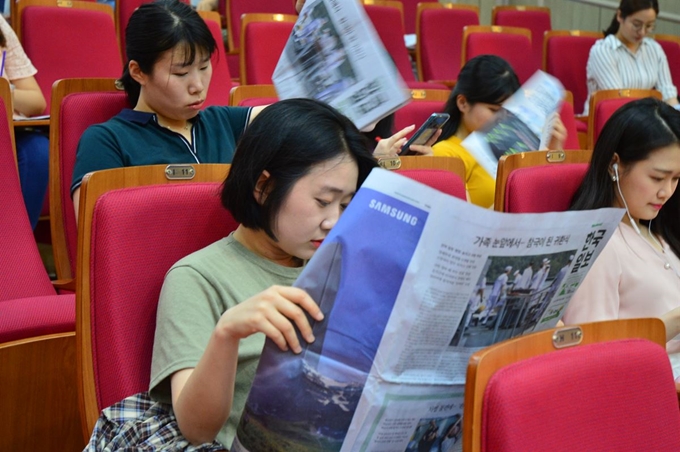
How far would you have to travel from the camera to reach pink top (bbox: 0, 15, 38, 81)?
2273mm

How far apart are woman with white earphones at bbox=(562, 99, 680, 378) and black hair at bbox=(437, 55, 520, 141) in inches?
27.8

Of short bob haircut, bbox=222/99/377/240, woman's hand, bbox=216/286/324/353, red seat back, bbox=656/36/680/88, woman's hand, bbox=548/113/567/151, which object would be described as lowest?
red seat back, bbox=656/36/680/88

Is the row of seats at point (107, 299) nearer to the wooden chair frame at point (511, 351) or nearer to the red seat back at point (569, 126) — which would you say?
the wooden chair frame at point (511, 351)

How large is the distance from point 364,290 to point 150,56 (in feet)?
3.72

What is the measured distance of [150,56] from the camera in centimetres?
170

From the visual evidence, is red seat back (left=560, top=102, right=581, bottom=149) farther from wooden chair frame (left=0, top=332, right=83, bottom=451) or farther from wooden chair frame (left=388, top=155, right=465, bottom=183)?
wooden chair frame (left=0, top=332, right=83, bottom=451)

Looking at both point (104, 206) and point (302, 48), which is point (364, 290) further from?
point (302, 48)

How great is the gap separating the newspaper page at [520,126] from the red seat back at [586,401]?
3.23 feet

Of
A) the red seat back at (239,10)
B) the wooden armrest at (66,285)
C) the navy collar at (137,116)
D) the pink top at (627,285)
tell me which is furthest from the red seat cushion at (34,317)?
the red seat back at (239,10)

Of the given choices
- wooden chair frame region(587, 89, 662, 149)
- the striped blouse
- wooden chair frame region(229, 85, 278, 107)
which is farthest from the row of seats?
the striped blouse

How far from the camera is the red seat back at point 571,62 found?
3957 mm

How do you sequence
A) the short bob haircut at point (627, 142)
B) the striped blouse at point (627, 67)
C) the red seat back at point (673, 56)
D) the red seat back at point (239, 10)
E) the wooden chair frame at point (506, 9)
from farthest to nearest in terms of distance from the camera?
1. the red seat back at point (673, 56)
2. the wooden chair frame at point (506, 9)
3. the striped blouse at point (627, 67)
4. the red seat back at point (239, 10)
5. the short bob haircut at point (627, 142)

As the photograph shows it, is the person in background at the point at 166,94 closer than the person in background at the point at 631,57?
Yes

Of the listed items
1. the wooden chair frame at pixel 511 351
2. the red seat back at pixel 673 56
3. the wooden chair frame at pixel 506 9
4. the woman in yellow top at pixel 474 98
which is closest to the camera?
the wooden chair frame at pixel 511 351
